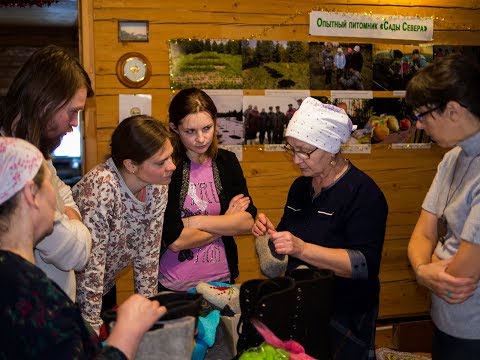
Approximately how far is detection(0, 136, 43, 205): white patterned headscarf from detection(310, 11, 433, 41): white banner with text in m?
3.08

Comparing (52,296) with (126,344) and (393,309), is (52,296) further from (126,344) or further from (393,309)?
(393,309)

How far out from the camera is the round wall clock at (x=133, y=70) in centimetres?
381

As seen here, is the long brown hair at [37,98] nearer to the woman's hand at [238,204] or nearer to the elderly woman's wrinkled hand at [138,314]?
the elderly woman's wrinkled hand at [138,314]

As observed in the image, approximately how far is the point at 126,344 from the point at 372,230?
1.07 metres

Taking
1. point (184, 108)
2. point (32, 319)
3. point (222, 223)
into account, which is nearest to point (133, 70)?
point (184, 108)

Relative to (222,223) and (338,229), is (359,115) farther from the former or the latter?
(338,229)

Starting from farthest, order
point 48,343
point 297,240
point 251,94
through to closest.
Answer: point 251,94
point 297,240
point 48,343

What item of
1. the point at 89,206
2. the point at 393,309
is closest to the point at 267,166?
the point at 393,309

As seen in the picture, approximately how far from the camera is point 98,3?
12.3ft

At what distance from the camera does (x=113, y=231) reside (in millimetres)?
2332

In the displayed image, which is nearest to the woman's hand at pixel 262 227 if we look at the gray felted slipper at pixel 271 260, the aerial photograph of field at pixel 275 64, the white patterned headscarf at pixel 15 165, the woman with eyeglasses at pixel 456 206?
the gray felted slipper at pixel 271 260

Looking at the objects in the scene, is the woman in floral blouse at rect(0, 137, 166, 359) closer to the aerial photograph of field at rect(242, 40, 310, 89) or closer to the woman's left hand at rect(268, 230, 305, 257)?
the woman's left hand at rect(268, 230, 305, 257)

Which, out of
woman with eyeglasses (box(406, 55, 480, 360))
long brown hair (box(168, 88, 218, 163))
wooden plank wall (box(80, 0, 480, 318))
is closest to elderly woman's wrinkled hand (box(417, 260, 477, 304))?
woman with eyeglasses (box(406, 55, 480, 360))

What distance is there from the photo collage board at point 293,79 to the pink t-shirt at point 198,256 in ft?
4.35
